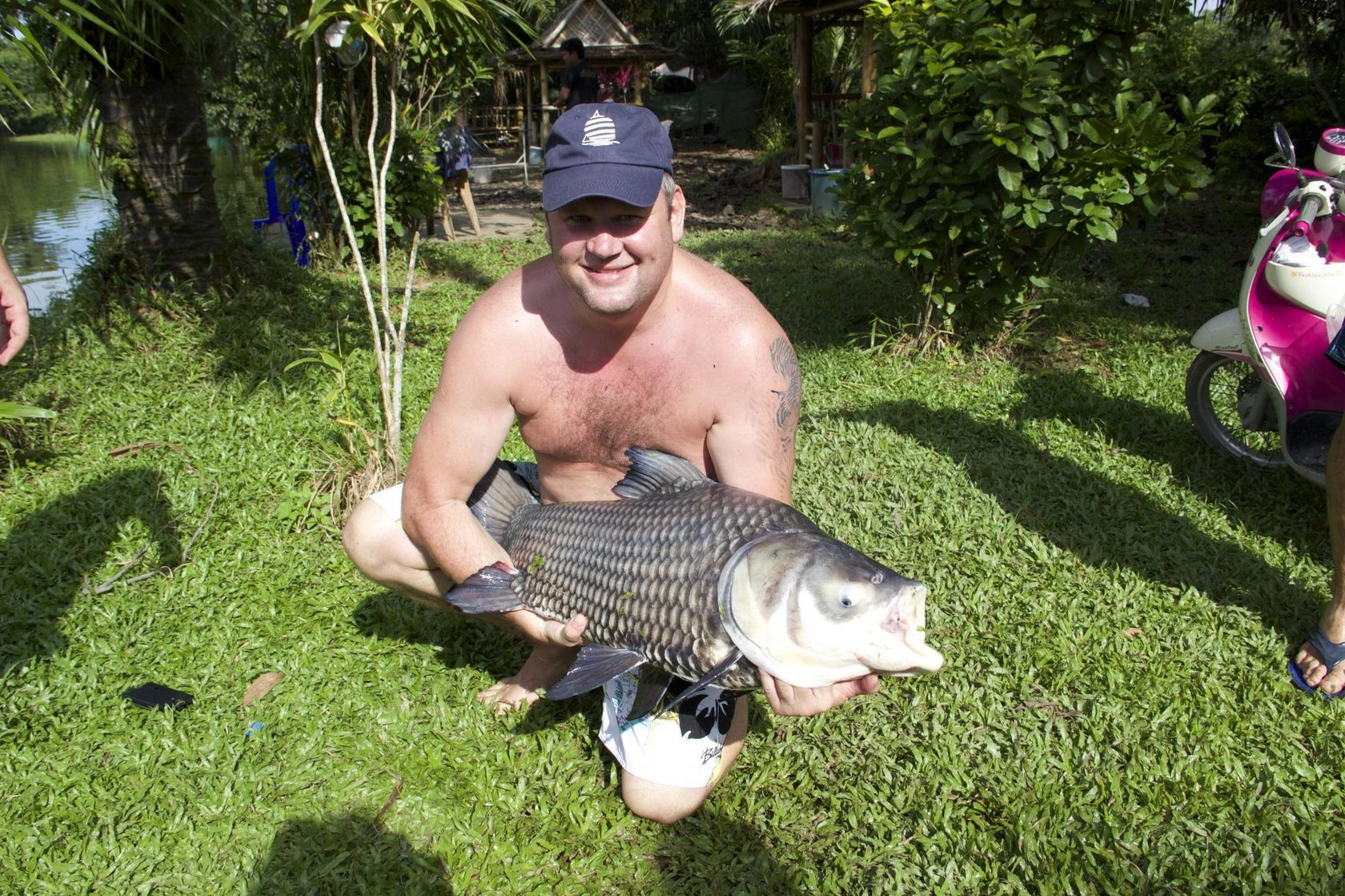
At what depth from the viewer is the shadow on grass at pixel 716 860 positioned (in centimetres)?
234

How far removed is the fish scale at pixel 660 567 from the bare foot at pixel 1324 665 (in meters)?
2.14

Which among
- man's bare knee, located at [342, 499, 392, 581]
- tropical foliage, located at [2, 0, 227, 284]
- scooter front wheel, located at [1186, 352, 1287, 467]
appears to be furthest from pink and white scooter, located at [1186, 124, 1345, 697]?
tropical foliage, located at [2, 0, 227, 284]

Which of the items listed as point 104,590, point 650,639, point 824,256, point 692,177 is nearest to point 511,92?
point 692,177

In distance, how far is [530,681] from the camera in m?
2.98

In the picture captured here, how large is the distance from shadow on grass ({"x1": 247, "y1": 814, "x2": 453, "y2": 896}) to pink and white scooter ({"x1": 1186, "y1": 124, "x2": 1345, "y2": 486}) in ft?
12.5

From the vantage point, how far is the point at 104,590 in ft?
11.6

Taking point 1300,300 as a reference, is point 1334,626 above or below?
below

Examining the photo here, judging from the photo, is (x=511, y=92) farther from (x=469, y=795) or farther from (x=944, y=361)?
(x=469, y=795)

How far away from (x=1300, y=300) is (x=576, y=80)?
31.6ft

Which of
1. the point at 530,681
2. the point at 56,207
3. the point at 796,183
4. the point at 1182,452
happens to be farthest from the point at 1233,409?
the point at 56,207

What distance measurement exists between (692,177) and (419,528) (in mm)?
14700

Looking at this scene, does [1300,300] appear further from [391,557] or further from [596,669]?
[391,557]

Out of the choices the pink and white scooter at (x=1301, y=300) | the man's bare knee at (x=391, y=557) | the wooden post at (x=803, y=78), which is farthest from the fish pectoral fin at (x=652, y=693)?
the wooden post at (x=803, y=78)

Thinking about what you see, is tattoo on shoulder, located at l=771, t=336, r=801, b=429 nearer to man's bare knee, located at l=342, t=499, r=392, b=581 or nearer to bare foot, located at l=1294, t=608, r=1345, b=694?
man's bare knee, located at l=342, t=499, r=392, b=581
